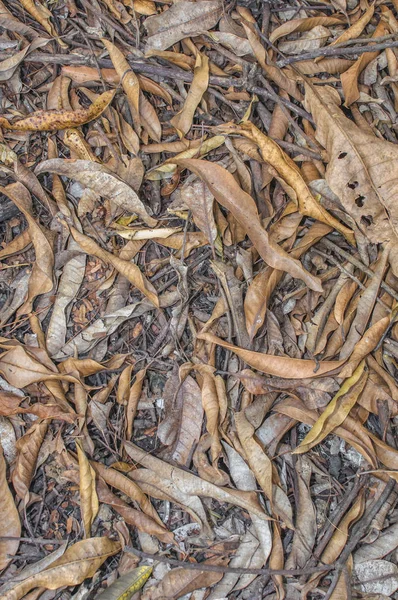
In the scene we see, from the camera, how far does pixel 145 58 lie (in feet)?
5.78

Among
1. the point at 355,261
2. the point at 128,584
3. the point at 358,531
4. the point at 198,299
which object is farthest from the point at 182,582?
the point at 355,261

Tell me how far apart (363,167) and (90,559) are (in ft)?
4.52

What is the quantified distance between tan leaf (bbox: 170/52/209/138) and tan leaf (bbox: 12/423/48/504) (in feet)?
3.36

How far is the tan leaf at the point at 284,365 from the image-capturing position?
5.21ft

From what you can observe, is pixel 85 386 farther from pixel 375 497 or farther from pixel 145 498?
pixel 375 497

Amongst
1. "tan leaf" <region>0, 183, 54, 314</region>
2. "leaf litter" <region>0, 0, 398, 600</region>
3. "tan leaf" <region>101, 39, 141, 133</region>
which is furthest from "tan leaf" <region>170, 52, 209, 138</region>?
"tan leaf" <region>0, 183, 54, 314</region>

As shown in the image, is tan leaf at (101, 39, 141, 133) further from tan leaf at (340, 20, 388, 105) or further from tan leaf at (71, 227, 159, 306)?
tan leaf at (340, 20, 388, 105)

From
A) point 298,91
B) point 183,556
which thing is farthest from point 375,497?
point 298,91

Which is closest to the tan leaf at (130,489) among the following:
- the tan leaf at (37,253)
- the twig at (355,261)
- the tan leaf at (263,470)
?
the tan leaf at (263,470)

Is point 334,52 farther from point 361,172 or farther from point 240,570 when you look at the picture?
point 240,570

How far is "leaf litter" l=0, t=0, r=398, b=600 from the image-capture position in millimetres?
1602

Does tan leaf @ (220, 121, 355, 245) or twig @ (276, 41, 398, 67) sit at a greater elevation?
twig @ (276, 41, 398, 67)

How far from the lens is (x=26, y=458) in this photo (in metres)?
1.69

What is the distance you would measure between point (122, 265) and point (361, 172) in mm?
764
